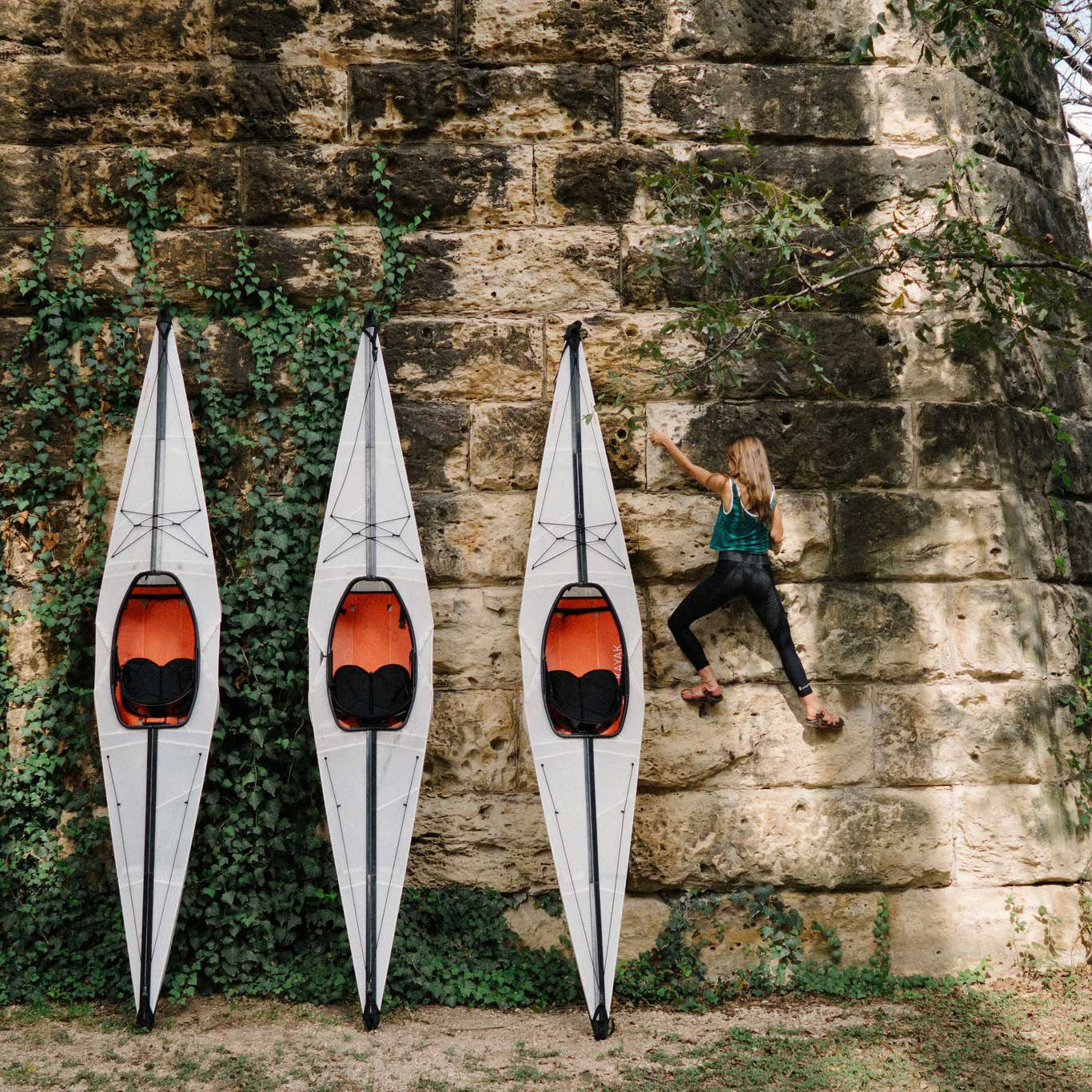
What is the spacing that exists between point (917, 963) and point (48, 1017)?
3242mm

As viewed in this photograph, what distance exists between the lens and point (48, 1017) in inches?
142

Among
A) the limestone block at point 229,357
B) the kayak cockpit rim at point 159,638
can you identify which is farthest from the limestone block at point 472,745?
the limestone block at point 229,357

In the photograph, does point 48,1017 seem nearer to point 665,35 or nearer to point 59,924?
point 59,924

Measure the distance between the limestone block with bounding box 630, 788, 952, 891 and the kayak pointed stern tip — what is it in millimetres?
546

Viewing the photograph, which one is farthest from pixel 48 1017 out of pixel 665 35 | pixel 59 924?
pixel 665 35

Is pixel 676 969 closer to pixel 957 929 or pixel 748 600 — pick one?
pixel 957 929

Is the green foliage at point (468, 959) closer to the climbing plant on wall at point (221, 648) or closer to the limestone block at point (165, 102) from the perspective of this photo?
the climbing plant on wall at point (221, 648)

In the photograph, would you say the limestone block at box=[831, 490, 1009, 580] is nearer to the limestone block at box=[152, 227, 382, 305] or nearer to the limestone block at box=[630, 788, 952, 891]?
the limestone block at box=[630, 788, 952, 891]

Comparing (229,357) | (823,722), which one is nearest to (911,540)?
(823,722)

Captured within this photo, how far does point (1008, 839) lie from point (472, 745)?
216cm

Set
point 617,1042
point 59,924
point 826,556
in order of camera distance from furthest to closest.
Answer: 1. point 826,556
2. point 59,924
3. point 617,1042

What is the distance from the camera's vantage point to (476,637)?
4043mm

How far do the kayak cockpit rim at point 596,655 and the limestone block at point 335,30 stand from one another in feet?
7.61

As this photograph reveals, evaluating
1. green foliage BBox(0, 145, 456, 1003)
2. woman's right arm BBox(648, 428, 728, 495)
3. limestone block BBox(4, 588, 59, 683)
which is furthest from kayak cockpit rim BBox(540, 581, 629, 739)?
limestone block BBox(4, 588, 59, 683)
